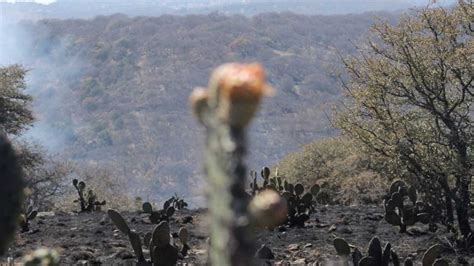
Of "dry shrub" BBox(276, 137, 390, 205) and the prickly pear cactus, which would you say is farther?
"dry shrub" BBox(276, 137, 390, 205)

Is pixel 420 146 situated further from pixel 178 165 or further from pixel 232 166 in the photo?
pixel 178 165

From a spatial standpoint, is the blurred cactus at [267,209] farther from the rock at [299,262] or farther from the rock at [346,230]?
the rock at [346,230]

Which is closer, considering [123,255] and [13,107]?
[123,255]

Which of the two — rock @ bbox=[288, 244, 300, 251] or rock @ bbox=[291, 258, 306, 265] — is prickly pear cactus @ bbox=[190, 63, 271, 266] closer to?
rock @ bbox=[291, 258, 306, 265]

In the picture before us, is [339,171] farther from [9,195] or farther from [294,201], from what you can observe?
[9,195]

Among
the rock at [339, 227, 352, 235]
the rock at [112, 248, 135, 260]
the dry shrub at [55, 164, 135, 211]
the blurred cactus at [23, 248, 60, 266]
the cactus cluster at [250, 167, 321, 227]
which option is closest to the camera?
the blurred cactus at [23, 248, 60, 266]

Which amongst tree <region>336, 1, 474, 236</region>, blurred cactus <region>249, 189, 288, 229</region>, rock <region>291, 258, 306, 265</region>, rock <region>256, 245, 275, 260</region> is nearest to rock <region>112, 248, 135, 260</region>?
rock <region>256, 245, 275, 260</region>

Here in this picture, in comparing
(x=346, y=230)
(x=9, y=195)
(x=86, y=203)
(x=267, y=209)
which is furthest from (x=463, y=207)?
(x=267, y=209)
